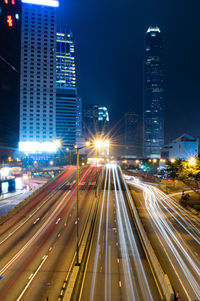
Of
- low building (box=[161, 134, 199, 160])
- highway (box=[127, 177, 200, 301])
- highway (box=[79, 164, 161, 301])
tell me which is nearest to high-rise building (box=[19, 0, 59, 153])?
low building (box=[161, 134, 199, 160])

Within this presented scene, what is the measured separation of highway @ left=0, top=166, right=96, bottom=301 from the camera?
16016 millimetres

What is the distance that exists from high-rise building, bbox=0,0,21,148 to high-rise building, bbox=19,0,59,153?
40.1m

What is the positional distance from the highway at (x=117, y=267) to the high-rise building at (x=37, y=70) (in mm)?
115089

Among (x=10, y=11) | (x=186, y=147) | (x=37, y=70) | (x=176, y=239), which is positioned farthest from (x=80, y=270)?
(x=37, y=70)

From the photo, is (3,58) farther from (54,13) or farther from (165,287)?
(165,287)

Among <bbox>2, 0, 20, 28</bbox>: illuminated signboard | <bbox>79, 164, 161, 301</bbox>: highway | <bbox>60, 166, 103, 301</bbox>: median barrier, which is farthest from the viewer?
<bbox>2, 0, 20, 28</bbox>: illuminated signboard

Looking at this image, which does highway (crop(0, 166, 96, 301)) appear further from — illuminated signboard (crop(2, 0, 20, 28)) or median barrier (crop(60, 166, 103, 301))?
illuminated signboard (crop(2, 0, 20, 28))

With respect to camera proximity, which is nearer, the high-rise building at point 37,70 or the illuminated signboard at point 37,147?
the illuminated signboard at point 37,147

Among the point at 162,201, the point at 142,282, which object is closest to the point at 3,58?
the point at 162,201

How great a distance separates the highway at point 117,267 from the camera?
15.3m

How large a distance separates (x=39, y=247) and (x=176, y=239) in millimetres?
16825

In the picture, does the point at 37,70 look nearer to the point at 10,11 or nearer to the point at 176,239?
the point at 10,11

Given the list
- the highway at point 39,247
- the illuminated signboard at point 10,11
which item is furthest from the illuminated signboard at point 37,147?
the highway at point 39,247

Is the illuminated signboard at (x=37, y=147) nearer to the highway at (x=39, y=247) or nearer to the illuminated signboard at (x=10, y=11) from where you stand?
the illuminated signboard at (x=10, y=11)
